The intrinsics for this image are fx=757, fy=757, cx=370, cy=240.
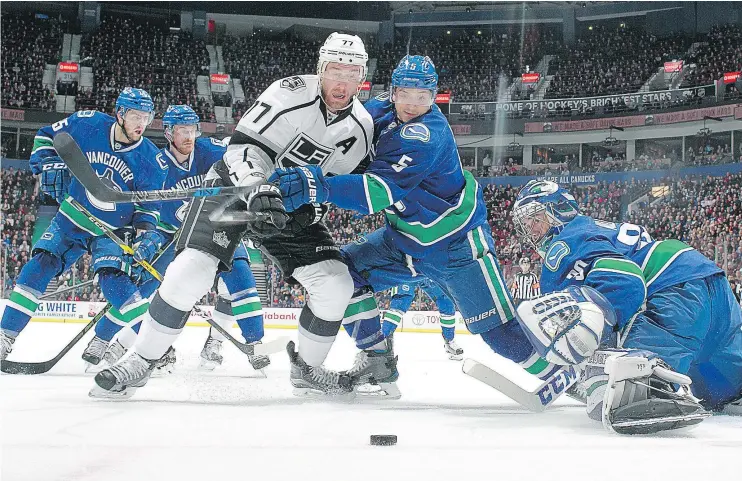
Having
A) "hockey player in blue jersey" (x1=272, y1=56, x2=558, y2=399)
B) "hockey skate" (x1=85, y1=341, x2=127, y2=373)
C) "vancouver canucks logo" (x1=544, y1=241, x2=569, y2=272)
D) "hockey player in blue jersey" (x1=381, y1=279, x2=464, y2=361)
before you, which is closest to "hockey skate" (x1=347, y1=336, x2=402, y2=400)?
"hockey player in blue jersey" (x1=272, y1=56, x2=558, y2=399)

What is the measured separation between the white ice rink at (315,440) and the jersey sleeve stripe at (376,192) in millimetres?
570

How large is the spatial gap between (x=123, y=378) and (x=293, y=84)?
3.18ft

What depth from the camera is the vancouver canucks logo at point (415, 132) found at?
85.4 inches

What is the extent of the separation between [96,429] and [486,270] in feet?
4.08

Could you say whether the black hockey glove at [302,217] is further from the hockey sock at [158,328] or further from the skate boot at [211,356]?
the skate boot at [211,356]

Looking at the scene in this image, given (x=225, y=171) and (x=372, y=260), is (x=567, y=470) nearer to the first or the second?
(x=372, y=260)

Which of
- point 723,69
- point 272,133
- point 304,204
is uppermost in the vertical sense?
point 723,69

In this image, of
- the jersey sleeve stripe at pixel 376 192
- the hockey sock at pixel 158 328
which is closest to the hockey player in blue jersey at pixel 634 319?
the jersey sleeve stripe at pixel 376 192

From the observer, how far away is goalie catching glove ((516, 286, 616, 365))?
68.2 inches

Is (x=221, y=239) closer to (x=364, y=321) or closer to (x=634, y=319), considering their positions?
(x=364, y=321)

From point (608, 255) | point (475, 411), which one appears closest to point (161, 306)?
point (475, 411)

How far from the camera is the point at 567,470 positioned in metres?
1.28

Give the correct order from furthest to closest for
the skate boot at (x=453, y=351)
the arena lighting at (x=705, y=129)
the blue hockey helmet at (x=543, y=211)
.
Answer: the arena lighting at (x=705, y=129)
the skate boot at (x=453, y=351)
the blue hockey helmet at (x=543, y=211)

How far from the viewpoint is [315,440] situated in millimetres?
1540
